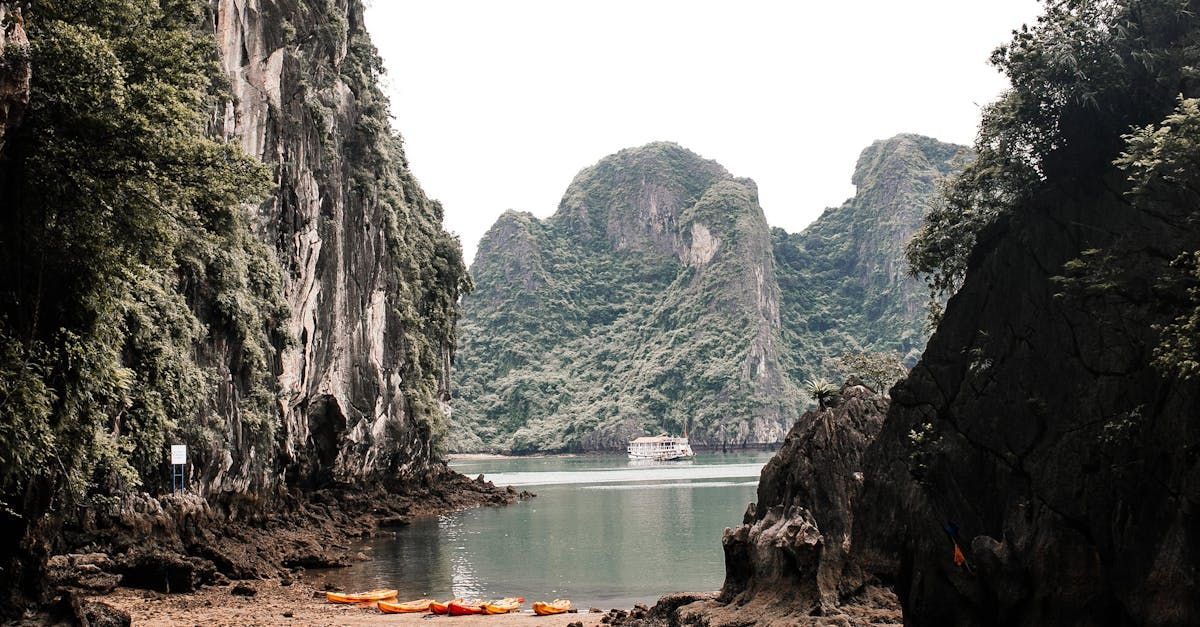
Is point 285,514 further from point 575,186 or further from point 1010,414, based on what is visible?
point 575,186

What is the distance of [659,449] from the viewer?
10756cm

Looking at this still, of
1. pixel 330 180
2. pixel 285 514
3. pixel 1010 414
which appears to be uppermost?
pixel 330 180

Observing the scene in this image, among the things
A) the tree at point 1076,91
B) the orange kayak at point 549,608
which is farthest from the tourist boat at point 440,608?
the tree at point 1076,91

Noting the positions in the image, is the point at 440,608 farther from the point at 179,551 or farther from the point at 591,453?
the point at 591,453

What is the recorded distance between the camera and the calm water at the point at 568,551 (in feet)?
71.8

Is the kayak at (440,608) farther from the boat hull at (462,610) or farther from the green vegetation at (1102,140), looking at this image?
the green vegetation at (1102,140)

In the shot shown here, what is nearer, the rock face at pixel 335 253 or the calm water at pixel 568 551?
the calm water at pixel 568 551

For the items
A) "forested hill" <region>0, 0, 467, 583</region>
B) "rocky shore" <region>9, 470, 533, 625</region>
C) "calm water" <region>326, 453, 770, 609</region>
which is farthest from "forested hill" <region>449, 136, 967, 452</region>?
"rocky shore" <region>9, 470, 533, 625</region>

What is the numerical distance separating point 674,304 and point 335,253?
387 ft

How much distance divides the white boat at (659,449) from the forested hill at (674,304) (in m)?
17.6

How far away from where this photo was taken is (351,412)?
127 feet

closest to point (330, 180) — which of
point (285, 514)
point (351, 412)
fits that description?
point (351, 412)

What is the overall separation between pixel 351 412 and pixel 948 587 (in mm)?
30413

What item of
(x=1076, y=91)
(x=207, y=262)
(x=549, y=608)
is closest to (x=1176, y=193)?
(x=1076, y=91)
